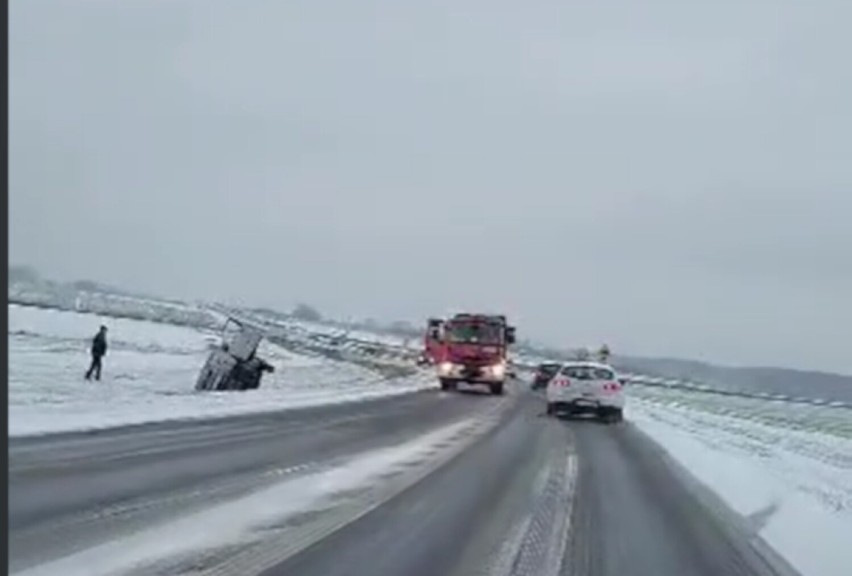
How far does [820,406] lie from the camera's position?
68312mm

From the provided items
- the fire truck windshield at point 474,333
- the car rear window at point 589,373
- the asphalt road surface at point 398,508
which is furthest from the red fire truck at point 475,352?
the asphalt road surface at point 398,508

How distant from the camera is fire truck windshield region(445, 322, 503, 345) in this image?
5584cm

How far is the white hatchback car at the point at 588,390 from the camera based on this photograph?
3950 cm

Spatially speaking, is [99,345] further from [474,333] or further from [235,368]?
[474,333]

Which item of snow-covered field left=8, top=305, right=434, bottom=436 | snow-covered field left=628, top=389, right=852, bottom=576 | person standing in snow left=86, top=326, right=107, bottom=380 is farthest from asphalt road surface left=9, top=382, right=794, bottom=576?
person standing in snow left=86, top=326, right=107, bottom=380

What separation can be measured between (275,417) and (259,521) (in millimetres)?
18379

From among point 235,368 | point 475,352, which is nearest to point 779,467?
point 235,368

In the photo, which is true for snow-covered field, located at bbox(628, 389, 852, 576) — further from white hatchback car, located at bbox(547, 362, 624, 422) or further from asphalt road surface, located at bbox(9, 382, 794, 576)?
white hatchback car, located at bbox(547, 362, 624, 422)

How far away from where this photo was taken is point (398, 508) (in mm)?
14414

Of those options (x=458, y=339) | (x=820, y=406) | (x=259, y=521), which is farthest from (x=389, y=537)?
(x=820, y=406)

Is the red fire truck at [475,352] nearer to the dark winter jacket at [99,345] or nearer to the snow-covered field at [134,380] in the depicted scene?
the snow-covered field at [134,380]

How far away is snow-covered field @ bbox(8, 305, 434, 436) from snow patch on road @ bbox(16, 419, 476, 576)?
21.5 ft

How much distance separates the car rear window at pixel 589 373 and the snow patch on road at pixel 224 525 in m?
19.6

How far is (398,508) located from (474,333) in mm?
Answer: 41991
